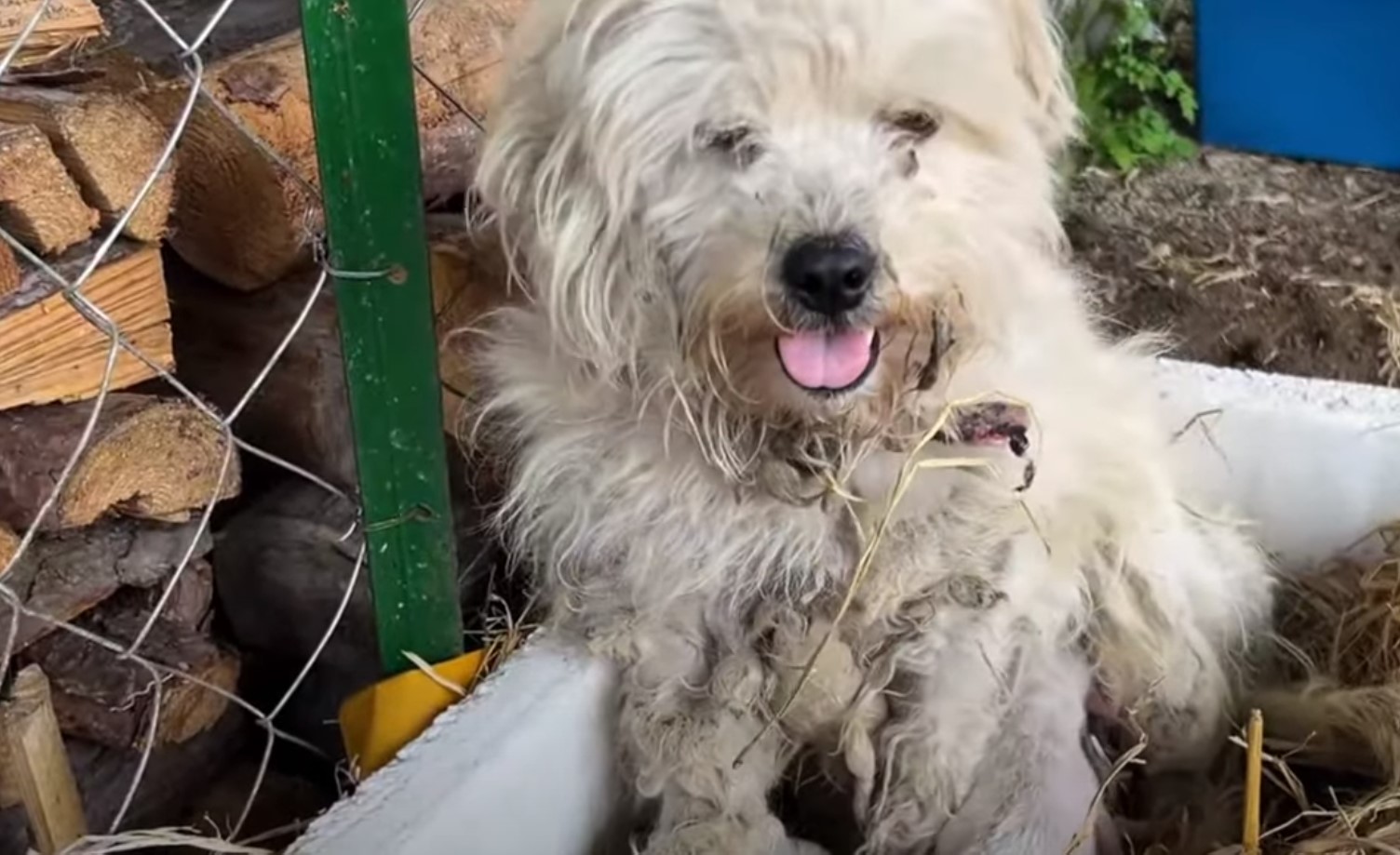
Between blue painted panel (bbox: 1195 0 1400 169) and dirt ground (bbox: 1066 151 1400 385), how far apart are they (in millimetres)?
44

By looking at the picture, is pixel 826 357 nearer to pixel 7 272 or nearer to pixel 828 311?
pixel 828 311

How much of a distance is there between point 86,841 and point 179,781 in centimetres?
40

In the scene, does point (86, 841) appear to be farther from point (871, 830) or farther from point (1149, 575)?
point (1149, 575)

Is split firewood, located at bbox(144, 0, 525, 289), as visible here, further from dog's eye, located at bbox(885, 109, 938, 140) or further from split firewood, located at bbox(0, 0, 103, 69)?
dog's eye, located at bbox(885, 109, 938, 140)

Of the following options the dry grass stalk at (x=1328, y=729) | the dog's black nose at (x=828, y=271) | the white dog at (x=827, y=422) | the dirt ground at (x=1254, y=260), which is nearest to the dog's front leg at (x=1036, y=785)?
the white dog at (x=827, y=422)

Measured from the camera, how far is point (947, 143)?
1.33m

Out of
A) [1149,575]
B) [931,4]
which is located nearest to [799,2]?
[931,4]

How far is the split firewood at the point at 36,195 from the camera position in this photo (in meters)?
1.33

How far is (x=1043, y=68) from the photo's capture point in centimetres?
141

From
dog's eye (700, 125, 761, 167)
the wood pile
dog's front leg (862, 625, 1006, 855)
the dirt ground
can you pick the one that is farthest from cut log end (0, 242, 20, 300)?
the dirt ground

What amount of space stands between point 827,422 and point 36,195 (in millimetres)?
610

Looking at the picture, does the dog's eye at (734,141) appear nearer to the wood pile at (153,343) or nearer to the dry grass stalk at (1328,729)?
the wood pile at (153,343)

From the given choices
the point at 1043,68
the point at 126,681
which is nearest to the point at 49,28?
the point at 126,681

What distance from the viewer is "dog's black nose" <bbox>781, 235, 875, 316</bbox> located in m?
1.22
